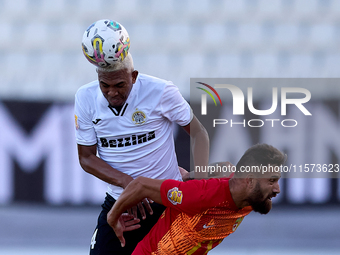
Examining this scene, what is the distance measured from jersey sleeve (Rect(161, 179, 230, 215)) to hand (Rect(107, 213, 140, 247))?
0.30 meters

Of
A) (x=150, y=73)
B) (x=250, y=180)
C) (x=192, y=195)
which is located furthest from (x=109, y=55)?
(x=150, y=73)

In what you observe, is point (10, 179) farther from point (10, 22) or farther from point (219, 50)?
point (219, 50)

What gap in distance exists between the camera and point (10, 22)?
15.5 ft

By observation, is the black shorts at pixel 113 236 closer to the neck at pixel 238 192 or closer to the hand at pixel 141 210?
A: the hand at pixel 141 210

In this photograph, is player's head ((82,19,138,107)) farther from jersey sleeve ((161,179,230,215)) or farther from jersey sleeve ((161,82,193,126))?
jersey sleeve ((161,179,230,215))

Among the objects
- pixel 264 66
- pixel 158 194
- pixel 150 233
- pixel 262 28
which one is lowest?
pixel 150 233

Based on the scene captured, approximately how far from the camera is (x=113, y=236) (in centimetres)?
244

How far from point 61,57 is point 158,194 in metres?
2.90

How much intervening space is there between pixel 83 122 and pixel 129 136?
0.26m

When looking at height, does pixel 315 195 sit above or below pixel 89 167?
below

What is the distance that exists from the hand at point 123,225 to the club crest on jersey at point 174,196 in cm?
33

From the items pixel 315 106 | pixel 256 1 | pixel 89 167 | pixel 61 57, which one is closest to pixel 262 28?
pixel 256 1

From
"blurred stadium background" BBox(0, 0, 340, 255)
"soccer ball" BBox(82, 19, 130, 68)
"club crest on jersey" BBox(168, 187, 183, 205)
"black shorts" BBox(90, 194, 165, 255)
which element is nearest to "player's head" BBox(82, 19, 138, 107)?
"soccer ball" BBox(82, 19, 130, 68)

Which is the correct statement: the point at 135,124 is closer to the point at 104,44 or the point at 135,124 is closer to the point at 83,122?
the point at 83,122
